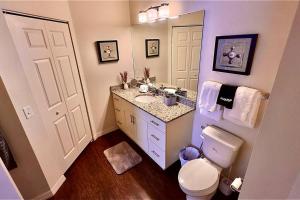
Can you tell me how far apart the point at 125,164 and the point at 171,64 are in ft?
5.33

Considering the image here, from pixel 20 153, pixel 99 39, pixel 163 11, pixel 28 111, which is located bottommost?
pixel 20 153

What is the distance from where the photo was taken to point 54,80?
187 cm

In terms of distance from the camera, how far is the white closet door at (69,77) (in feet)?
6.12

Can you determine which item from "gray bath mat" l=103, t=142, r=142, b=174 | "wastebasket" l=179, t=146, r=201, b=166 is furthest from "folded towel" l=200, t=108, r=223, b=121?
"gray bath mat" l=103, t=142, r=142, b=174

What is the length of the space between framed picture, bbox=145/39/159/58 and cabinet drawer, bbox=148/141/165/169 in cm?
145

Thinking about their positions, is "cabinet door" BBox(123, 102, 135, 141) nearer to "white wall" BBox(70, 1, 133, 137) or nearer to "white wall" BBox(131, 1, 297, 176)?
"white wall" BBox(70, 1, 133, 137)

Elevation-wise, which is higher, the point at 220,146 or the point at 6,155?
the point at 6,155

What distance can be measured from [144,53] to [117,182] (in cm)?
207

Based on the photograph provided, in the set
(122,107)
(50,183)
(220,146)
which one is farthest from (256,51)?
(50,183)

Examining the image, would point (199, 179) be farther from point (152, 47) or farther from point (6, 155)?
point (152, 47)

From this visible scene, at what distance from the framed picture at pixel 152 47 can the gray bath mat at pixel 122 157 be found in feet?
5.39

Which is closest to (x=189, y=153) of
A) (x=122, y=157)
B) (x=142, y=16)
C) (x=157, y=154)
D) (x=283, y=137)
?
(x=157, y=154)

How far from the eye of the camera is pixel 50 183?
1783 mm

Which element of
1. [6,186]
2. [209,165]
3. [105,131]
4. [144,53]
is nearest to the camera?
[6,186]
